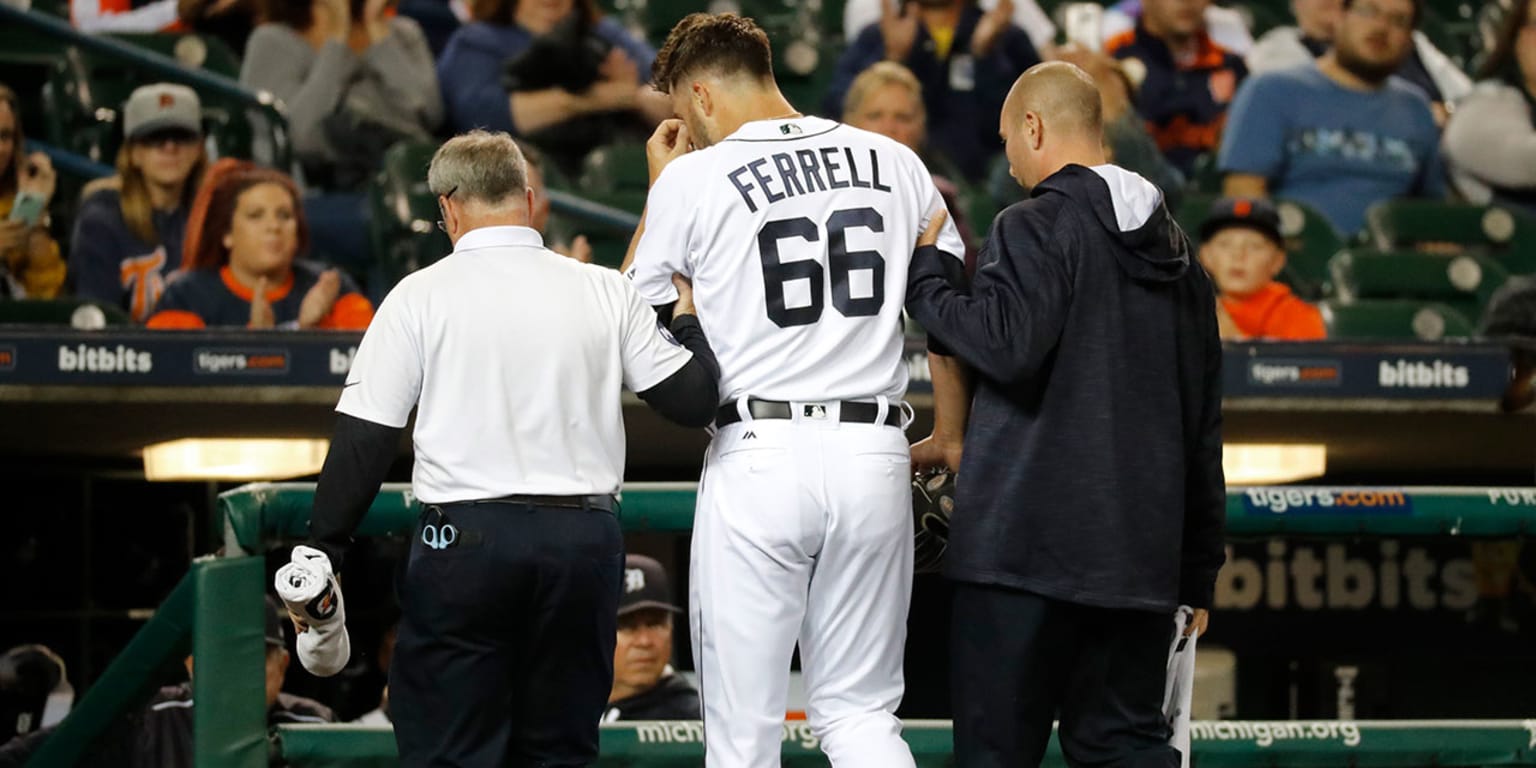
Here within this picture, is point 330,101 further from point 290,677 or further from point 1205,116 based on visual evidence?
point 1205,116

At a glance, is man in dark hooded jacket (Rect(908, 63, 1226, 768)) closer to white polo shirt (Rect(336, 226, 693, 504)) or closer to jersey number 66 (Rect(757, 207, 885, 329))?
jersey number 66 (Rect(757, 207, 885, 329))

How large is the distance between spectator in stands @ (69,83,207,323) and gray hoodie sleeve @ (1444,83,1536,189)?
190 inches

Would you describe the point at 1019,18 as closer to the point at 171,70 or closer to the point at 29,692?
the point at 171,70

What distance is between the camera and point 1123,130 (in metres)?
6.96

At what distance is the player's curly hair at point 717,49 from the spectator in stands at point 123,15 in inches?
208

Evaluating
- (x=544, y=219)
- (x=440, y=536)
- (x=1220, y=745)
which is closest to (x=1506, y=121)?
(x=544, y=219)

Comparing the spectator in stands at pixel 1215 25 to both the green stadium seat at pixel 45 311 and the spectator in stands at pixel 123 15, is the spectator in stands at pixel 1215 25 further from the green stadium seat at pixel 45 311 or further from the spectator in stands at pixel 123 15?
the green stadium seat at pixel 45 311

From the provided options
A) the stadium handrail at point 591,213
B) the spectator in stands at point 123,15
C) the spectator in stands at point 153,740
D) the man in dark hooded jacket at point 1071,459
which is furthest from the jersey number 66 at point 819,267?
the spectator in stands at point 123,15

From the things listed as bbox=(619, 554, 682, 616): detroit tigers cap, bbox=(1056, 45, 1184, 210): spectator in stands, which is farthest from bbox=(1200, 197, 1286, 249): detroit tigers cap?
bbox=(619, 554, 682, 616): detroit tigers cap

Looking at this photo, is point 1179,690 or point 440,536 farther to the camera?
point 1179,690

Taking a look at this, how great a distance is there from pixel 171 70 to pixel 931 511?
4.76 metres

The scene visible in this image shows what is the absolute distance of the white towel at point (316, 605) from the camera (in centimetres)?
310

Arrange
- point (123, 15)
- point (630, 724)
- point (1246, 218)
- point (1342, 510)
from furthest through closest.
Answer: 1. point (123, 15)
2. point (1246, 218)
3. point (1342, 510)
4. point (630, 724)

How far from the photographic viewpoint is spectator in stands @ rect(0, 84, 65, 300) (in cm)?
611
